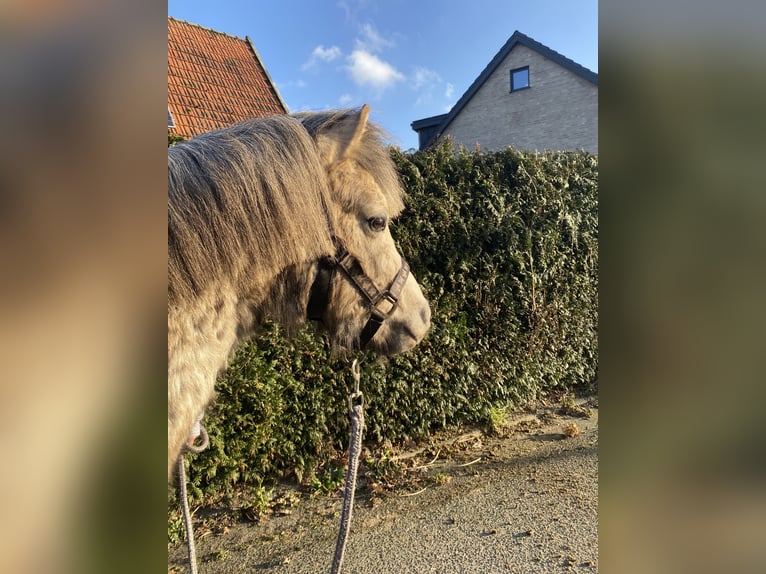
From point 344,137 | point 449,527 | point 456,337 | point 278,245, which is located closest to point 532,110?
point 456,337

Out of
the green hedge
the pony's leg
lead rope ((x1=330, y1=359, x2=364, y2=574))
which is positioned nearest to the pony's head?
lead rope ((x1=330, y1=359, x2=364, y2=574))

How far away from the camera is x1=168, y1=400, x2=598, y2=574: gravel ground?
2953 mm

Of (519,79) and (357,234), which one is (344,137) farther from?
(519,79)

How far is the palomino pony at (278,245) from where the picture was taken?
52.7 inches

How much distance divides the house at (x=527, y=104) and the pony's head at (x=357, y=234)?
15.0m

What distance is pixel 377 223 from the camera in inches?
71.4

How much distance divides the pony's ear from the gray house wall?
14235 millimetres

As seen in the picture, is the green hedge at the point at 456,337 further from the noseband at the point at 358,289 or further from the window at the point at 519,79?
the window at the point at 519,79

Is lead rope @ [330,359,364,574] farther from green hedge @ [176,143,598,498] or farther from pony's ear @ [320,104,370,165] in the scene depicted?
green hedge @ [176,143,598,498]

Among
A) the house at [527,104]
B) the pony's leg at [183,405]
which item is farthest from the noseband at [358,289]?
the house at [527,104]

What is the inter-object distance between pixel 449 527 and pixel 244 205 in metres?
2.98

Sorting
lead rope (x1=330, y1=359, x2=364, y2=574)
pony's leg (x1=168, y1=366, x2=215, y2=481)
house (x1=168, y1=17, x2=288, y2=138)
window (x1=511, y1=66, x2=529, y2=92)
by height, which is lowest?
lead rope (x1=330, y1=359, x2=364, y2=574)
